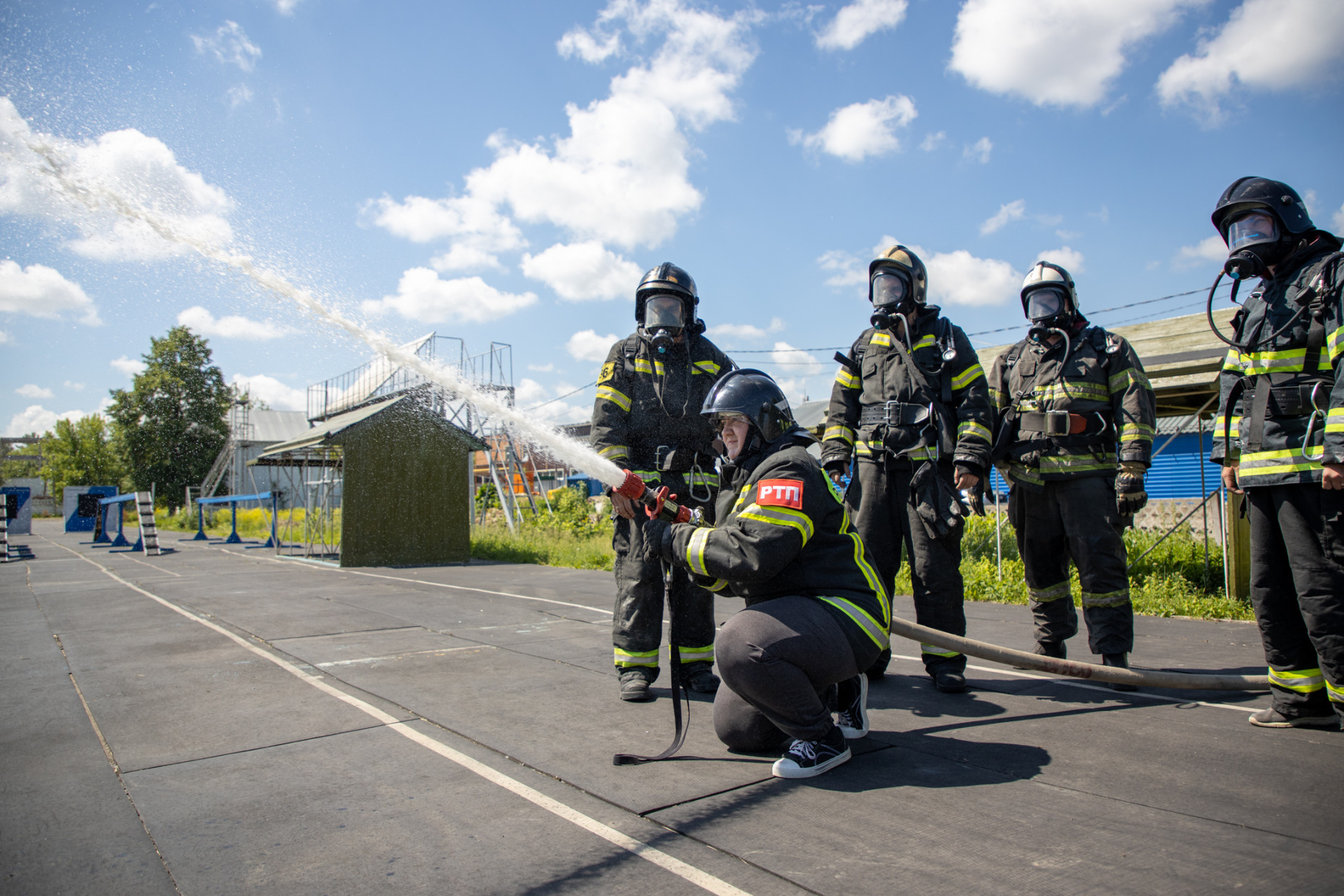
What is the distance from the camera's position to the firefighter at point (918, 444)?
4277mm

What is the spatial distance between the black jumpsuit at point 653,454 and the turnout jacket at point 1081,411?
1909mm

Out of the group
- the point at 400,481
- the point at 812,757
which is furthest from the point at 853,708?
the point at 400,481

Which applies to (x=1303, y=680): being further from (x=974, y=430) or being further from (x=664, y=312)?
(x=664, y=312)

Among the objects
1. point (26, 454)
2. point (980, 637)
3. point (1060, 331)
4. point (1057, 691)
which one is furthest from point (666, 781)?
point (26, 454)

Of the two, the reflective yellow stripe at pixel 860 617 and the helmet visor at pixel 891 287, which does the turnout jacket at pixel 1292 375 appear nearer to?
the helmet visor at pixel 891 287

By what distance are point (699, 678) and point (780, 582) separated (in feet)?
5.00

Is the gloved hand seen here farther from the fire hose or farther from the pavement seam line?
the pavement seam line

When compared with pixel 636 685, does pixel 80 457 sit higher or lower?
higher

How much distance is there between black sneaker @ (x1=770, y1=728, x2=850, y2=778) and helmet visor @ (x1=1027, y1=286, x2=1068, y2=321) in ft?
9.94

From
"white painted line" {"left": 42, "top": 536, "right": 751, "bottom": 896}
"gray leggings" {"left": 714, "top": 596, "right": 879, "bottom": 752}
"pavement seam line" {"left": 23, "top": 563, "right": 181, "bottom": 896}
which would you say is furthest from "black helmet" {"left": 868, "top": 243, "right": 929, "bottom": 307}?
"pavement seam line" {"left": 23, "top": 563, "right": 181, "bottom": 896}

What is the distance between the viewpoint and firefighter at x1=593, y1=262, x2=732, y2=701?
4.24 m

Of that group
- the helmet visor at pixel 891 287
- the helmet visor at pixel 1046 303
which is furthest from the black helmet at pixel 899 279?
the helmet visor at pixel 1046 303

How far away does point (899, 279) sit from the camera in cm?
455

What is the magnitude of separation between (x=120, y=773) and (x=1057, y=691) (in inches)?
180
